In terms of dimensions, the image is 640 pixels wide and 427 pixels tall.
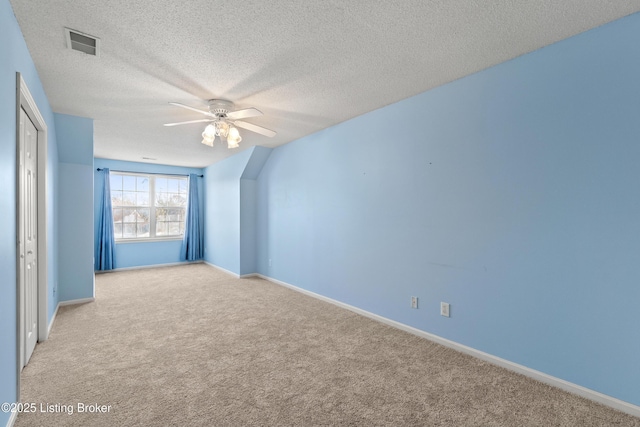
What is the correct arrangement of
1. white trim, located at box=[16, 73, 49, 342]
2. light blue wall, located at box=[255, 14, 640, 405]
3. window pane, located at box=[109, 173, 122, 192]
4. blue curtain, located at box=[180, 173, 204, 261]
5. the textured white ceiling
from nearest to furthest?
1. the textured white ceiling
2. light blue wall, located at box=[255, 14, 640, 405]
3. white trim, located at box=[16, 73, 49, 342]
4. window pane, located at box=[109, 173, 122, 192]
5. blue curtain, located at box=[180, 173, 204, 261]

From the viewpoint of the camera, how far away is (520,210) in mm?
2291

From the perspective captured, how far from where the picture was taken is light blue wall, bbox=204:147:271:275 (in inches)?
218

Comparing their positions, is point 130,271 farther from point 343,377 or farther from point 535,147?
point 535,147

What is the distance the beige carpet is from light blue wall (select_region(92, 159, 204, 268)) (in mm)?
3183

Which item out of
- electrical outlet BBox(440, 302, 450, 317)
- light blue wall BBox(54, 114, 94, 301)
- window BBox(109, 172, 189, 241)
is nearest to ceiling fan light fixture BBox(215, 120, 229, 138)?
light blue wall BBox(54, 114, 94, 301)

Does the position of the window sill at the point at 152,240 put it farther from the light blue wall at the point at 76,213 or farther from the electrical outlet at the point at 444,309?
the electrical outlet at the point at 444,309

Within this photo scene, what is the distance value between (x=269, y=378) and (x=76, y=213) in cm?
373

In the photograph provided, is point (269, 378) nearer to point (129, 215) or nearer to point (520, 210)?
point (520, 210)

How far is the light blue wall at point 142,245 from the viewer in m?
6.19

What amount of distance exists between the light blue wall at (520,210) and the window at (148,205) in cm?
531

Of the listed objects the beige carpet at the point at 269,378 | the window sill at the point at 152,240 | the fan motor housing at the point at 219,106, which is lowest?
the beige carpet at the point at 269,378

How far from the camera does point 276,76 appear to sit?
8.48 ft

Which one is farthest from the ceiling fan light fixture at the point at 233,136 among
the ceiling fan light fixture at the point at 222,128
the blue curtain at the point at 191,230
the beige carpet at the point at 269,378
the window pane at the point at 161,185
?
the window pane at the point at 161,185

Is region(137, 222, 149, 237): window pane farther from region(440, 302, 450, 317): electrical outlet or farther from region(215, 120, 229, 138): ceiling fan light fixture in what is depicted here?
region(440, 302, 450, 317): electrical outlet
